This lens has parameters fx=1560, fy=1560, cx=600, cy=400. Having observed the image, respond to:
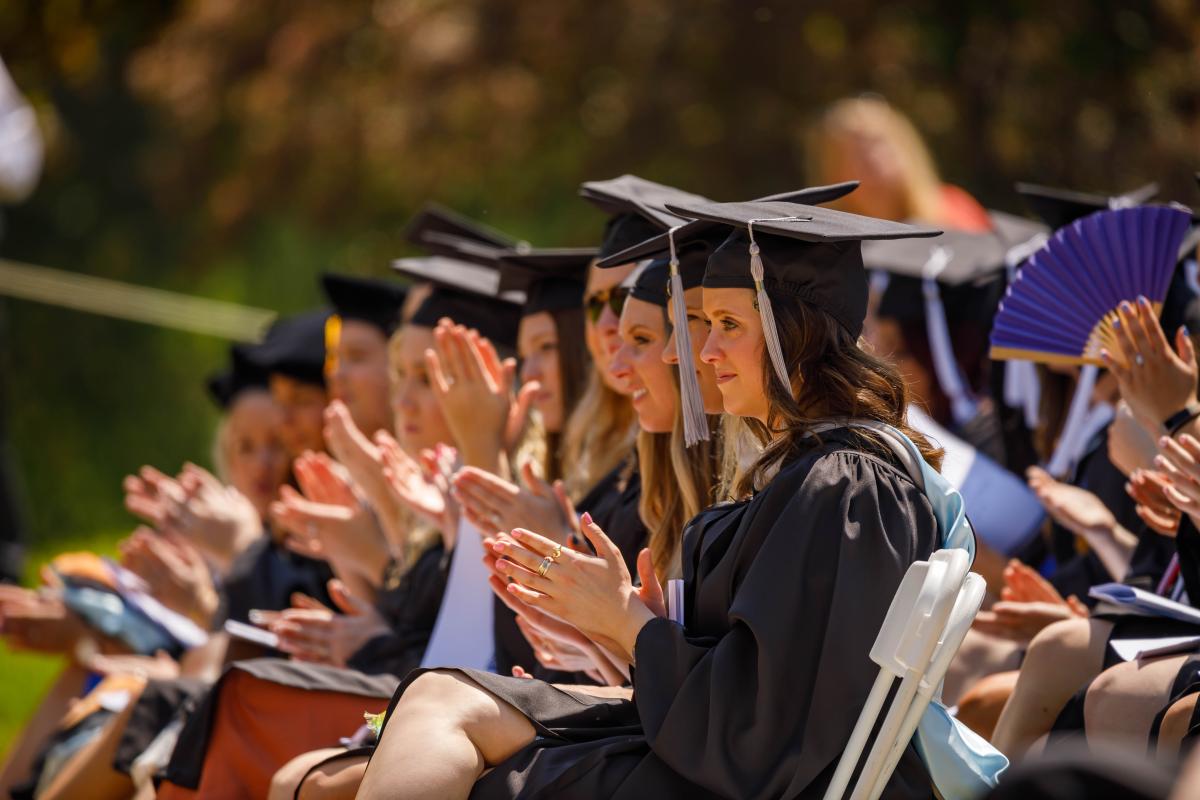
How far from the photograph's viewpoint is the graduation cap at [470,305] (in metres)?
5.56

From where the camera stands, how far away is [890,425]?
10.3ft

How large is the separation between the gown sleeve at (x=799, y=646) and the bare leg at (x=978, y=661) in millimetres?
1591

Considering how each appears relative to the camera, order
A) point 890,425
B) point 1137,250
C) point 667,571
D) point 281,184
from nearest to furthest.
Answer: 1. point 890,425
2. point 667,571
3. point 1137,250
4. point 281,184

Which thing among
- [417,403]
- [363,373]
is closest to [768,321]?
[417,403]

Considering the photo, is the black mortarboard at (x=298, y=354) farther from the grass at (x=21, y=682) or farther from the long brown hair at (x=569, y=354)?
the long brown hair at (x=569, y=354)

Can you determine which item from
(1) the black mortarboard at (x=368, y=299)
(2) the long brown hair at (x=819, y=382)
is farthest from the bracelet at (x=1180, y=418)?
(1) the black mortarboard at (x=368, y=299)

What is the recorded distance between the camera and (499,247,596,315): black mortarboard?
505cm

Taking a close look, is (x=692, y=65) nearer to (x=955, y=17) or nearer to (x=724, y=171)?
(x=724, y=171)

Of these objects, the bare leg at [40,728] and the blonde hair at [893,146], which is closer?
the bare leg at [40,728]

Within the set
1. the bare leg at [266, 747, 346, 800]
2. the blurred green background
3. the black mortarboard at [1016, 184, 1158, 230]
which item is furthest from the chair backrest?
the blurred green background

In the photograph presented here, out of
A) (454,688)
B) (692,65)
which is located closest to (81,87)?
(692,65)

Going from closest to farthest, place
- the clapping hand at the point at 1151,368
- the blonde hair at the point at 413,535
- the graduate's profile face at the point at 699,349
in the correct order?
1. the graduate's profile face at the point at 699,349
2. the clapping hand at the point at 1151,368
3. the blonde hair at the point at 413,535

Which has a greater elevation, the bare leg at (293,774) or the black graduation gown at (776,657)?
the black graduation gown at (776,657)

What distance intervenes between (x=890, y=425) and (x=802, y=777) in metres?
0.74
